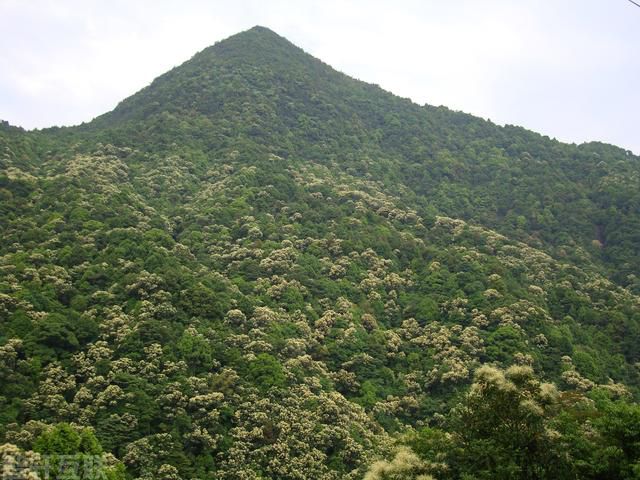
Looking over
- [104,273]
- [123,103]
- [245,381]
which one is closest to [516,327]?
[245,381]

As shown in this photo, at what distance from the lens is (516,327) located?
47.5m

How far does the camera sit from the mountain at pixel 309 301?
29469mm

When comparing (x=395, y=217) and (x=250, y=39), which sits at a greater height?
(x=250, y=39)

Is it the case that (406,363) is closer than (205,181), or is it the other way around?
(406,363)

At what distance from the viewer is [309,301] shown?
50094 millimetres

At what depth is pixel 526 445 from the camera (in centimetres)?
2475

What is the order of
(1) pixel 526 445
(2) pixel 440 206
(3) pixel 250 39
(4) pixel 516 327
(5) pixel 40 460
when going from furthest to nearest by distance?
(3) pixel 250 39
(2) pixel 440 206
(4) pixel 516 327
(1) pixel 526 445
(5) pixel 40 460

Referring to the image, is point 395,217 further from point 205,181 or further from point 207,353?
point 207,353

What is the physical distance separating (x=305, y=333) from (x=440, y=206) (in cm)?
3573

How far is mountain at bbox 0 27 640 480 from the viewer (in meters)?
29.5

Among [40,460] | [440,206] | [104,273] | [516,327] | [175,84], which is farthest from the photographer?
[175,84]

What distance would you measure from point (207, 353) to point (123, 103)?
3017 inches

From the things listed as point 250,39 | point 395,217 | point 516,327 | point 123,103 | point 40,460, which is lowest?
point 40,460

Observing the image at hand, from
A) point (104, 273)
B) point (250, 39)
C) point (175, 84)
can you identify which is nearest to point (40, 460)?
point (104, 273)
